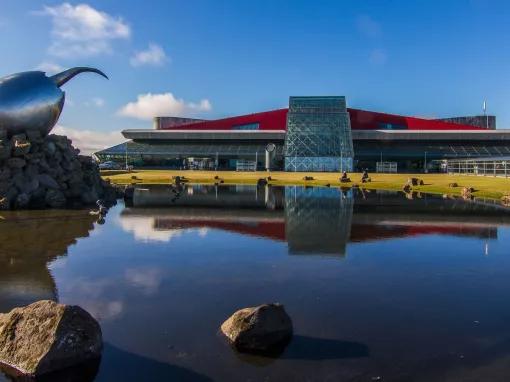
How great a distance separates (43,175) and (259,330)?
26.1 metres

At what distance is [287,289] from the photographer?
1173 cm

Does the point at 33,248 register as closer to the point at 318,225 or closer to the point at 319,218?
the point at 318,225

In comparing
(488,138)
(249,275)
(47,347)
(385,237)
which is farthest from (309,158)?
(47,347)

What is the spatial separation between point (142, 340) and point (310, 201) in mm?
26155

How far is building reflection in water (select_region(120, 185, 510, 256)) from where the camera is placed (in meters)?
19.6

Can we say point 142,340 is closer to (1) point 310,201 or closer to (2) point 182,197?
(1) point 310,201

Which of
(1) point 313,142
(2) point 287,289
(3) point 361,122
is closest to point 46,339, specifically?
(2) point 287,289

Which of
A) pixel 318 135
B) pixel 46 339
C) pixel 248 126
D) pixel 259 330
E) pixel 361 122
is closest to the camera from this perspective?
pixel 46 339

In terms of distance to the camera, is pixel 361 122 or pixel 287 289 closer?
pixel 287 289

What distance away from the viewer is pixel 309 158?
295 ft

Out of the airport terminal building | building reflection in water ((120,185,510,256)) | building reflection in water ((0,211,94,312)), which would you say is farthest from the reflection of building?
the airport terminal building

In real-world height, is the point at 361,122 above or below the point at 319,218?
above

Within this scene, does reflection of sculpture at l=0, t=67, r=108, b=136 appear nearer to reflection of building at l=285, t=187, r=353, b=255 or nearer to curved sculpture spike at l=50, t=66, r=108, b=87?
curved sculpture spike at l=50, t=66, r=108, b=87

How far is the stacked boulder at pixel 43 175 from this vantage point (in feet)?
92.6
